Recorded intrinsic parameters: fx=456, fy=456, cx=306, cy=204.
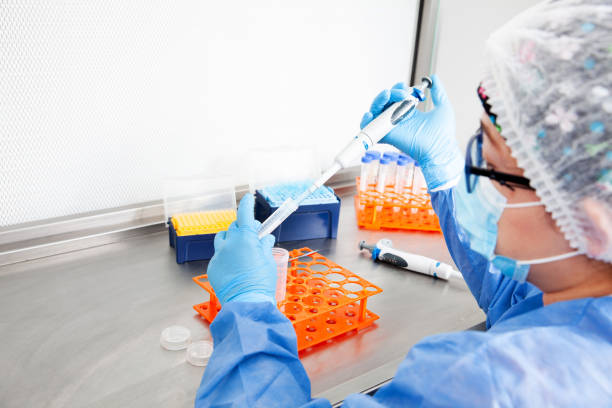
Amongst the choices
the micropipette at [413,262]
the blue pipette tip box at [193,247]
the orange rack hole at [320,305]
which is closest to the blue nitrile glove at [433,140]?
the micropipette at [413,262]

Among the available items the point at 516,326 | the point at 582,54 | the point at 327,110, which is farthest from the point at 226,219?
the point at 582,54

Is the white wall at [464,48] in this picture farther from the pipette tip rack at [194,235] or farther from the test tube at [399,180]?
the pipette tip rack at [194,235]

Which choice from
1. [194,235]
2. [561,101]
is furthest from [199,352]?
[561,101]

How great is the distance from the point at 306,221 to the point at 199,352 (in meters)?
0.69

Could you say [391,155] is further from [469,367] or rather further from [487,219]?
[469,367]

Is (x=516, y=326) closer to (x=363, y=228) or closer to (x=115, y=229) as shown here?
(x=363, y=228)

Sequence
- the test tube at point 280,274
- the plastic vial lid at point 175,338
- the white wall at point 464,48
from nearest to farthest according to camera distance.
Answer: the plastic vial lid at point 175,338 → the test tube at point 280,274 → the white wall at point 464,48

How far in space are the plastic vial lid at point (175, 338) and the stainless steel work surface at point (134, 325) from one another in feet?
0.05

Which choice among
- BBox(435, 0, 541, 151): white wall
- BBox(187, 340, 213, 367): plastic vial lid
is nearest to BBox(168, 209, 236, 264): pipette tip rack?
BBox(187, 340, 213, 367): plastic vial lid

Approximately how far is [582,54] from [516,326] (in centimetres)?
39

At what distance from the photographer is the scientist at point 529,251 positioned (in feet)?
1.87

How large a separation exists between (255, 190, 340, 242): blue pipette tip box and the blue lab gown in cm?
70

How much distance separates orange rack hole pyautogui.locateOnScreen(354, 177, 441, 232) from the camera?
175cm

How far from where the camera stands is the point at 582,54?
1.90 ft
